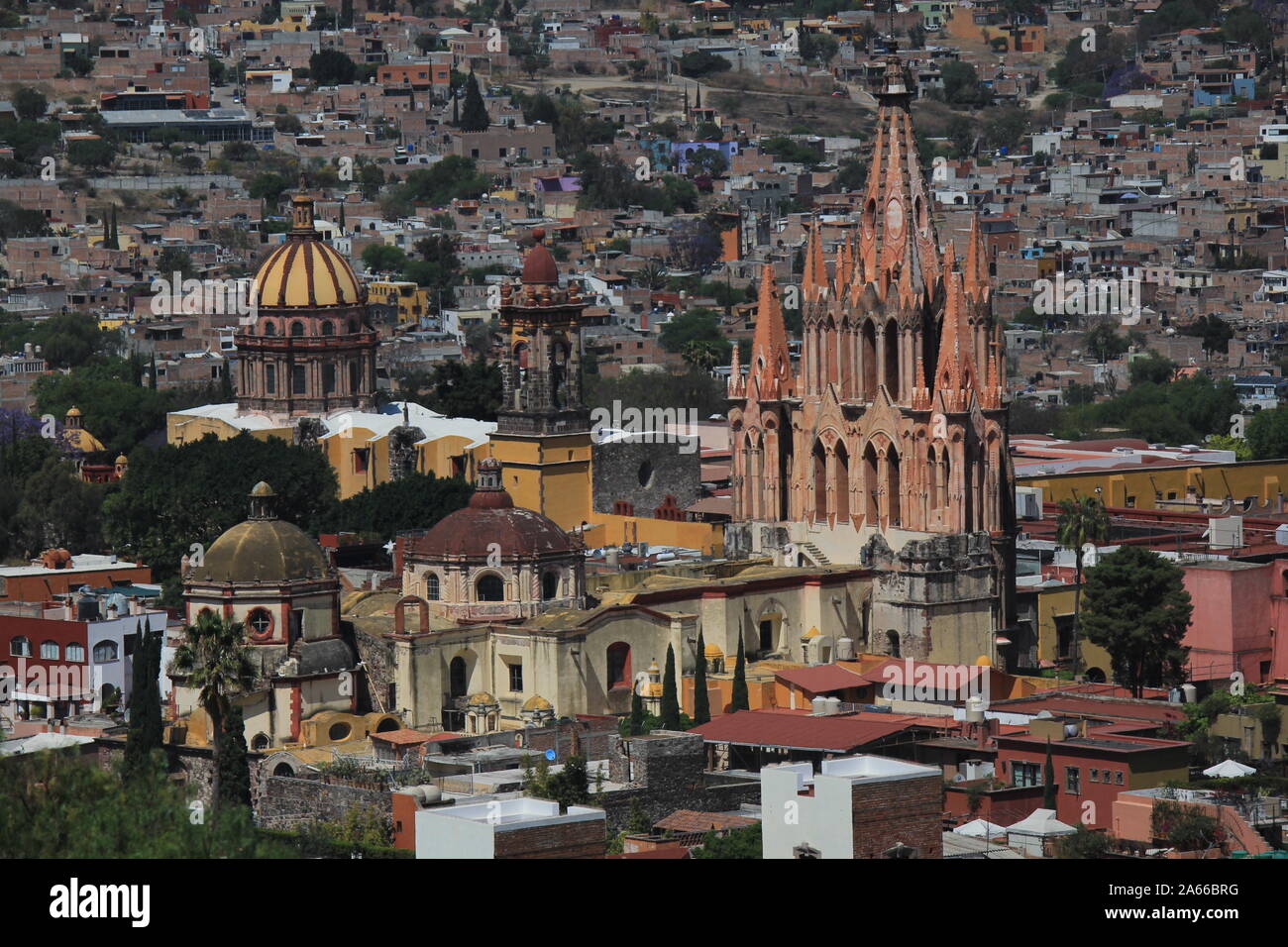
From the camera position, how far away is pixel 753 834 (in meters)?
57.2

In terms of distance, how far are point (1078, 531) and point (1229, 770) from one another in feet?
62.8

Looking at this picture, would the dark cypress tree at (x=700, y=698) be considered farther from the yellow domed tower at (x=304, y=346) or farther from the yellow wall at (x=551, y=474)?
the yellow domed tower at (x=304, y=346)

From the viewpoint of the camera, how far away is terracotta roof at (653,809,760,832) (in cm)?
6034

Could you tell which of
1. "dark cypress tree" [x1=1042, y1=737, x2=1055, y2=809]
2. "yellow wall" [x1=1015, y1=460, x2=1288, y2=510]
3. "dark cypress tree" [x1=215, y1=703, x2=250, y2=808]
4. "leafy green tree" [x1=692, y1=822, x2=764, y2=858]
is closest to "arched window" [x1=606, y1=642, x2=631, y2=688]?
"dark cypress tree" [x1=215, y1=703, x2=250, y2=808]

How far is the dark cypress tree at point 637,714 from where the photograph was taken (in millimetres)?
71006

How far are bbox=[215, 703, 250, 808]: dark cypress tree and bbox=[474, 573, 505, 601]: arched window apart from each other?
28.8ft

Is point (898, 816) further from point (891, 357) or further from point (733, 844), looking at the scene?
point (891, 357)

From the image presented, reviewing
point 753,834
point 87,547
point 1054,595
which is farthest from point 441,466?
point 753,834

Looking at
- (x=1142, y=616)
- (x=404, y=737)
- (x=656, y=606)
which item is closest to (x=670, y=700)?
(x=656, y=606)

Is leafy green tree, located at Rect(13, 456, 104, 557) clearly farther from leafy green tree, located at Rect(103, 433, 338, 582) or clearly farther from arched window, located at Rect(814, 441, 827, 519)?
arched window, located at Rect(814, 441, 827, 519)

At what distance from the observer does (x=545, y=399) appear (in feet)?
331
